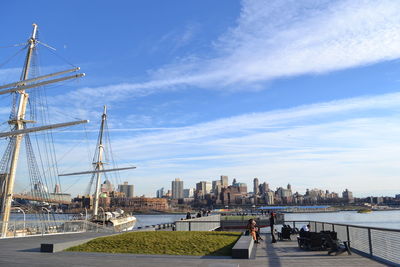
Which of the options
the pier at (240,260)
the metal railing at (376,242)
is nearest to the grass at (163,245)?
the pier at (240,260)

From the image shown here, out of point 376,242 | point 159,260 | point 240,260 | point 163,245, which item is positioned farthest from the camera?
point 163,245

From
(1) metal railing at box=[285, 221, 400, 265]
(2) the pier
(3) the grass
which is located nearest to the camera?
(2) the pier

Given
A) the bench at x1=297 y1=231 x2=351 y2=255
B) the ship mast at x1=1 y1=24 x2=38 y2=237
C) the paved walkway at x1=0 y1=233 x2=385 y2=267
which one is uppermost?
the ship mast at x1=1 y1=24 x2=38 y2=237

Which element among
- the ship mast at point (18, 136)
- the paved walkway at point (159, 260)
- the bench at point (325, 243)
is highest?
the ship mast at point (18, 136)

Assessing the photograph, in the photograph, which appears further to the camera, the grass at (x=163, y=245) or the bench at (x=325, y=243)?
the grass at (x=163, y=245)

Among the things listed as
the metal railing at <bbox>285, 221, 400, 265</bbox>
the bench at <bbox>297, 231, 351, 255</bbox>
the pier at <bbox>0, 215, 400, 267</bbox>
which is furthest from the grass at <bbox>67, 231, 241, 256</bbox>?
the metal railing at <bbox>285, 221, 400, 265</bbox>

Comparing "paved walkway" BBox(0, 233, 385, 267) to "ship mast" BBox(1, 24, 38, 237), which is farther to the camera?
"ship mast" BBox(1, 24, 38, 237)

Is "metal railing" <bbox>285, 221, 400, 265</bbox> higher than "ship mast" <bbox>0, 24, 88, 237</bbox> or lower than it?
lower

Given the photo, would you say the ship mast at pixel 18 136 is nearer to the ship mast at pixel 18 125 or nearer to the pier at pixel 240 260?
the ship mast at pixel 18 125

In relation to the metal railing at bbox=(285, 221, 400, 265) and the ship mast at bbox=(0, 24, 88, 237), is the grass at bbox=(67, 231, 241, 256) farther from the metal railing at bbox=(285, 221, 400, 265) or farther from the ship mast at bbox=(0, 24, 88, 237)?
the ship mast at bbox=(0, 24, 88, 237)

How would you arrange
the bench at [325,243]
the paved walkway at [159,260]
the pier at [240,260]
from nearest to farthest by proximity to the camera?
the paved walkway at [159,260] < the pier at [240,260] < the bench at [325,243]

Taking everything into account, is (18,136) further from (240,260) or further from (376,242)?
(376,242)

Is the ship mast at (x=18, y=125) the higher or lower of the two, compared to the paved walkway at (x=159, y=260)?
higher

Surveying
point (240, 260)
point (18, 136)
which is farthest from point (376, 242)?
point (18, 136)
